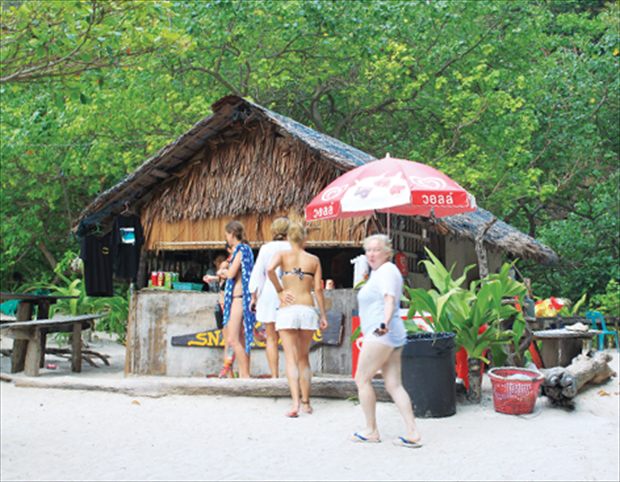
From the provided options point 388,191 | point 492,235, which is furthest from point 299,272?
point 492,235

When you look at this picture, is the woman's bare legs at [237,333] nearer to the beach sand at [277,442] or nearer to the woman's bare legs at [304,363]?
the beach sand at [277,442]

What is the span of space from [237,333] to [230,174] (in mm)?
2920

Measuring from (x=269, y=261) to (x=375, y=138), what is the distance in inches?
509

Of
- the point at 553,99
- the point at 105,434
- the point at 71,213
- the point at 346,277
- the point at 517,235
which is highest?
the point at 553,99

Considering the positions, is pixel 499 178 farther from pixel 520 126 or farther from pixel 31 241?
pixel 31 241

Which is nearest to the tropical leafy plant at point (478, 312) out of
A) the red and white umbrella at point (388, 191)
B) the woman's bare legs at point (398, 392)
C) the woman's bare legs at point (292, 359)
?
the red and white umbrella at point (388, 191)

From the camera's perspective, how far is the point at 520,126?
16.6 m

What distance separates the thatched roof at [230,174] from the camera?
912 centimetres

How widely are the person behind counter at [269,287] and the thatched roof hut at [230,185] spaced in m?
1.97

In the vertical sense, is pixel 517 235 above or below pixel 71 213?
below

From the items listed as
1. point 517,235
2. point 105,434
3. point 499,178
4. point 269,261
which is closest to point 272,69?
point 499,178

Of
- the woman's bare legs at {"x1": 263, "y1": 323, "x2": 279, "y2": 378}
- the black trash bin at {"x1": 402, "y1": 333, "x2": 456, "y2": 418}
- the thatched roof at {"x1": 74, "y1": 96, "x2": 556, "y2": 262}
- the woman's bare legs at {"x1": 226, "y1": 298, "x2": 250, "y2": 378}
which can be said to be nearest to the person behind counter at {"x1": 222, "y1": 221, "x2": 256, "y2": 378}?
the woman's bare legs at {"x1": 226, "y1": 298, "x2": 250, "y2": 378}

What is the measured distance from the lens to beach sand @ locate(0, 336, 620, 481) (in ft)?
15.0

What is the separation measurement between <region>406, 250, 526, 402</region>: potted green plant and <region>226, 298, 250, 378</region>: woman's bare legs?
2.02 m
